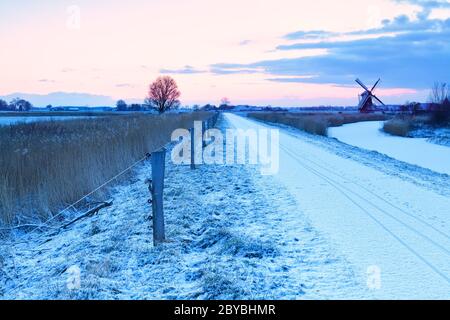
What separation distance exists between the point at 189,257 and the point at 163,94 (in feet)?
339

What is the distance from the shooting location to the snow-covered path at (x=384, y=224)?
5.52 m

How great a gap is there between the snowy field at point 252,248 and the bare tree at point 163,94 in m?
96.1

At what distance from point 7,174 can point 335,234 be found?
266 inches

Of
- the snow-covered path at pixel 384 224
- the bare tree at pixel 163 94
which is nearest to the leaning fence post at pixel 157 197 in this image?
the snow-covered path at pixel 384 224

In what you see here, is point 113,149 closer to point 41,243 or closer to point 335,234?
point 41,243

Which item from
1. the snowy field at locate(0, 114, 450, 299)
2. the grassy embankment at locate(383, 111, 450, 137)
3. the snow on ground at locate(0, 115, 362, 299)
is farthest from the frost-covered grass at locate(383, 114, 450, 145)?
the snow on ground at locate(0, 115, 362, 299)

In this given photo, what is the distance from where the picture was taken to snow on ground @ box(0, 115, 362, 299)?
17.7ft

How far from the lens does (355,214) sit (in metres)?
8.85

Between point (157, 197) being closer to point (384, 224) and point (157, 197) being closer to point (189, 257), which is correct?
point (189, 257)

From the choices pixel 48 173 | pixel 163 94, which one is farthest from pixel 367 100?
pixel 48 173

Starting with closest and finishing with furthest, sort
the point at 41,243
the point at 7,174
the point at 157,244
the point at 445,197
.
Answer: the point at 157,244 < the point at 41,243 < the point at 7,174 < the point at 445,197

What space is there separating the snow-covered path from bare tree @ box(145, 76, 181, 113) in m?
93.7

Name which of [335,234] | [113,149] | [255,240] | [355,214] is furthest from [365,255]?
[113,149]
